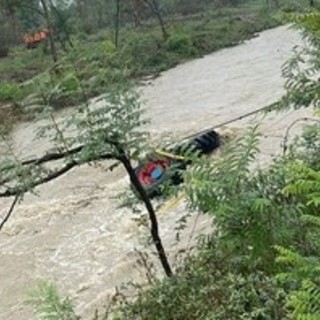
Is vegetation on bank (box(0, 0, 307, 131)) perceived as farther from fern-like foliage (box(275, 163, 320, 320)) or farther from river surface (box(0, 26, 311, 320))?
fern-like foliage (box(275, 163, 320, 320))

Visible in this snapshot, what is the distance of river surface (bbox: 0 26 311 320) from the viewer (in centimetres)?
680

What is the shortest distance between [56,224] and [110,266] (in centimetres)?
176

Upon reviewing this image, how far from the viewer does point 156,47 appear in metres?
23.3

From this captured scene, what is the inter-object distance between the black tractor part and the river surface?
492 mm

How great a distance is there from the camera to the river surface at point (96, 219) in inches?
268

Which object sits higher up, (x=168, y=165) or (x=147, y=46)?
(x=168, y=165)

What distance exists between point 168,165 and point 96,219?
3.84 m

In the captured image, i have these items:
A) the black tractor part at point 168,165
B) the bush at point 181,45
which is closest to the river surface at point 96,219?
the black tractor part at point 168,165

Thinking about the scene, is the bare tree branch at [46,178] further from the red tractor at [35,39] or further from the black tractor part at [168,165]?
the red tractor at [35,39]

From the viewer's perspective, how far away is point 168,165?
15.4ft

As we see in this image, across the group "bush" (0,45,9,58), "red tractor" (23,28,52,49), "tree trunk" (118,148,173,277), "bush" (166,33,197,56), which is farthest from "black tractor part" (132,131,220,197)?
"bush" (0,45,9,58)

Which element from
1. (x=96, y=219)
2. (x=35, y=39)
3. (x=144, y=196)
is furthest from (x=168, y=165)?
(x=35, y=39)

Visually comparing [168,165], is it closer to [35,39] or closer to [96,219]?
[96,219]

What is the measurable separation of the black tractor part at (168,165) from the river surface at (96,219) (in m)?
0.49
